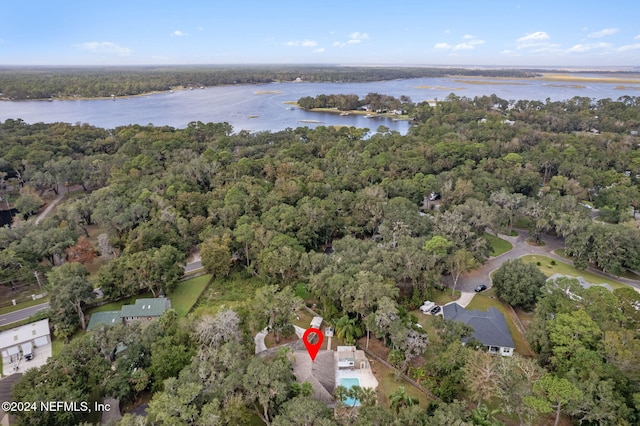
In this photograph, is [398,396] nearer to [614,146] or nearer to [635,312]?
[635,312]

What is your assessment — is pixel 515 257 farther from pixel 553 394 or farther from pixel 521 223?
pixel 553 394

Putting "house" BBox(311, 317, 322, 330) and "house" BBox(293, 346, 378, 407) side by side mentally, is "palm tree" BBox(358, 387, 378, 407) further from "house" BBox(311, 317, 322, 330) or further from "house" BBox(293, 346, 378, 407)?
"house" BBox(311, 317, 322, 330)

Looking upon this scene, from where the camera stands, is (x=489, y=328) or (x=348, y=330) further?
(x=489, y=328)

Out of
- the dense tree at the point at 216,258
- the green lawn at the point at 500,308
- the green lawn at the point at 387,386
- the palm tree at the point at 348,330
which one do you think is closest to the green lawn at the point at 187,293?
the dense tree at the point at 216,258

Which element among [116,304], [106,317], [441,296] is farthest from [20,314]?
[441,296]

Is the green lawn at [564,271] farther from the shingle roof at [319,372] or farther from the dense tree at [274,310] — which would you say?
the dense tree at [274,310]
